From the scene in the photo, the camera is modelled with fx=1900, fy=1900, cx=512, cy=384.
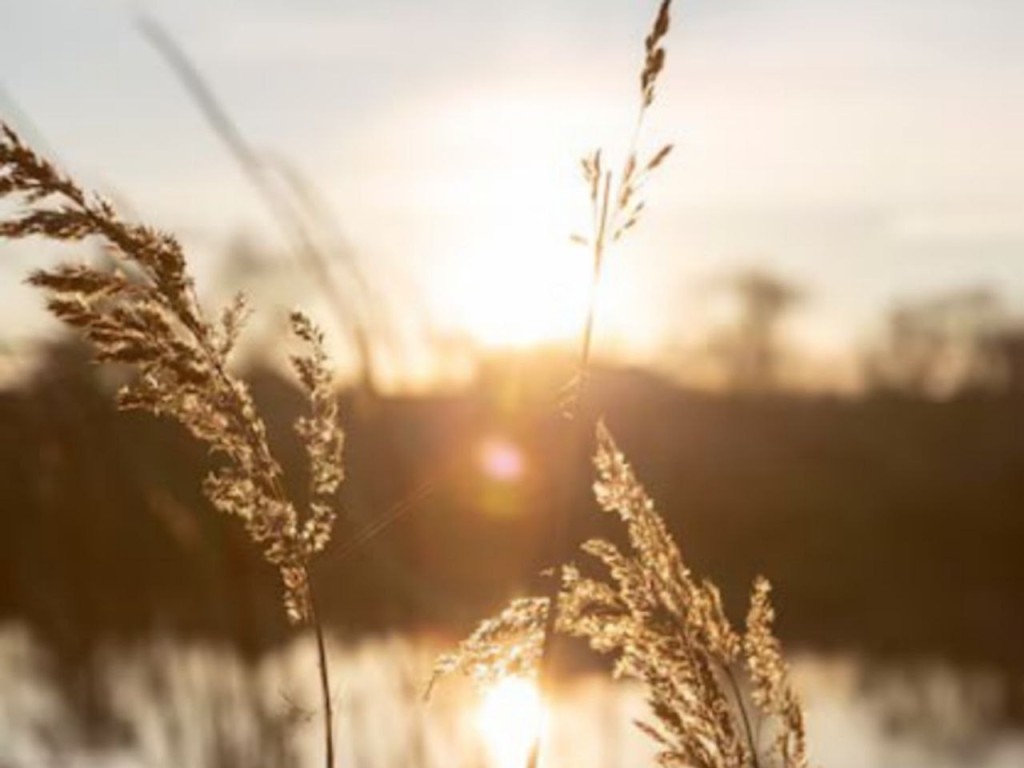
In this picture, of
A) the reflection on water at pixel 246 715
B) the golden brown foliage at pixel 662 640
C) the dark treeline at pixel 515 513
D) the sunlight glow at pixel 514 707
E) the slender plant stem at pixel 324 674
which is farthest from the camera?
the dark treeline at pixel 515 513

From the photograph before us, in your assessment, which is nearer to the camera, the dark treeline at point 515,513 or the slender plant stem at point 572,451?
the slender plant stem at point 572,451

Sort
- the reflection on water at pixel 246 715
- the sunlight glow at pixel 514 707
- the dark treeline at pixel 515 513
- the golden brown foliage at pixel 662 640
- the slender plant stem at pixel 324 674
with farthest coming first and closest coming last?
the dark treeline at pixel 515 513 → the reflection on water at pixel 246 715 → the golden brown foliage at pixel 662 640 → the sunlight glow at pixel 514 707 → the slender plant stem at pixel 324 674

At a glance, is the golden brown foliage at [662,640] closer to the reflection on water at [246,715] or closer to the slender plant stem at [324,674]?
the reflection on water at [246,715]

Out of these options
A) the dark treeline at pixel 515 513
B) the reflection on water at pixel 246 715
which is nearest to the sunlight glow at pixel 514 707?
the reflection on water at pixel 246 715

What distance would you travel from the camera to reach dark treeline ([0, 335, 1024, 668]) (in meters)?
4.43

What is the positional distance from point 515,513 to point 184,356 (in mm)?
27477

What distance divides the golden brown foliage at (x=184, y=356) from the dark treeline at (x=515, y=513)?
11 cm

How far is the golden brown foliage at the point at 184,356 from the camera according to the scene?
75.5 inches

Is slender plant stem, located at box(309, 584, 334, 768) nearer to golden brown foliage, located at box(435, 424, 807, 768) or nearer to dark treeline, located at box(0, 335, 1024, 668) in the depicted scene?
dark treeline, located at box(0, 335, 1024, 668)

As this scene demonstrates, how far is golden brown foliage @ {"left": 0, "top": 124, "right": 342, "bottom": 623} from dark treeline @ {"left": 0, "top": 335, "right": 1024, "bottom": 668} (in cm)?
11

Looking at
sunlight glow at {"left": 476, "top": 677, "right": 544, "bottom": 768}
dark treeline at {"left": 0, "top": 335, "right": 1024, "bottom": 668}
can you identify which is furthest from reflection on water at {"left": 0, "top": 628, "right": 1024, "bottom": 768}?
dark treeline at {"left": 0, "top": 335, "right": 1024, "bottom": 668}

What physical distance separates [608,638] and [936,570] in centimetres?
2902

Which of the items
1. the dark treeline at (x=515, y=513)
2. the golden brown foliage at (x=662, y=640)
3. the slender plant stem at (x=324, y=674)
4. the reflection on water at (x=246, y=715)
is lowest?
the slender plant stem at (x=324, y=674)

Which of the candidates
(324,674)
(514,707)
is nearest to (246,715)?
(514,707)
